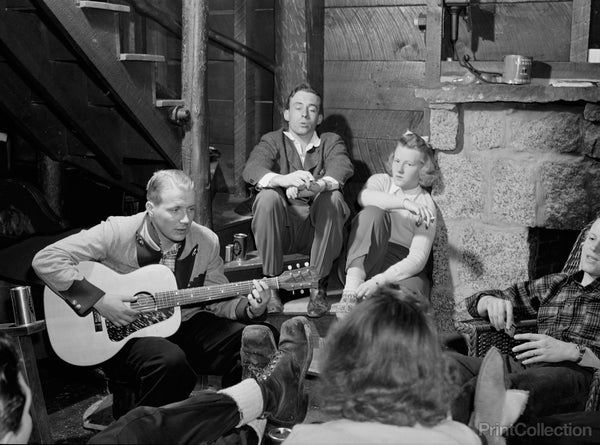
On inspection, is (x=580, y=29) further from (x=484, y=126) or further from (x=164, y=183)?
(x=164, y=183)

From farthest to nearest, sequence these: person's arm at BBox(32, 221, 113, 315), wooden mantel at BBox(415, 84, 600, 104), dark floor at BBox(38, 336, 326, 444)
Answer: wooden mantel at BBox(415, 84, 600, 104) → dark floor at BBox(38, 336, 326, 444) → person's arm at BBox(32, 221, 113, 315)

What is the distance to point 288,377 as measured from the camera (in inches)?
118

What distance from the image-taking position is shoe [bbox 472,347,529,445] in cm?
257

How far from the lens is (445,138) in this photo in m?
4.30

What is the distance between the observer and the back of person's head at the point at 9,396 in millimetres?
1901

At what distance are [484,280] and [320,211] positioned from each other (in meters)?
0.89

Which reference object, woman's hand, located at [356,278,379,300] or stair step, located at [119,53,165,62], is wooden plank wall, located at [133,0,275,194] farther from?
woman's hand, located at [356,278,379,300]

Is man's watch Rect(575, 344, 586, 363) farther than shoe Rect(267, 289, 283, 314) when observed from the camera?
No

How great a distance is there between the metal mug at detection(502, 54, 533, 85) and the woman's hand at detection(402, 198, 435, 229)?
2.36ft

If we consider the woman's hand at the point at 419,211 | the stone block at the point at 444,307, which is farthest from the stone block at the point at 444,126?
the stone block at the point at 444,307

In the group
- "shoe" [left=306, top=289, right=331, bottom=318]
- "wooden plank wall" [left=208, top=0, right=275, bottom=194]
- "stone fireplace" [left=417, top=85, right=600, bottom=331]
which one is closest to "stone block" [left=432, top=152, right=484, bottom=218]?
"stone fireplace" [left=417, top=85, right=600, bottom=331]

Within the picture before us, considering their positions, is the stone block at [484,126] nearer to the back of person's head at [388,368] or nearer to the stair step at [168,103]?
the stair step at [168,103]

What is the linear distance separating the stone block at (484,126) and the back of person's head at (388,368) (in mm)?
2405

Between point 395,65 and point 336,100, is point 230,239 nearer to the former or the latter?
point 336,100
